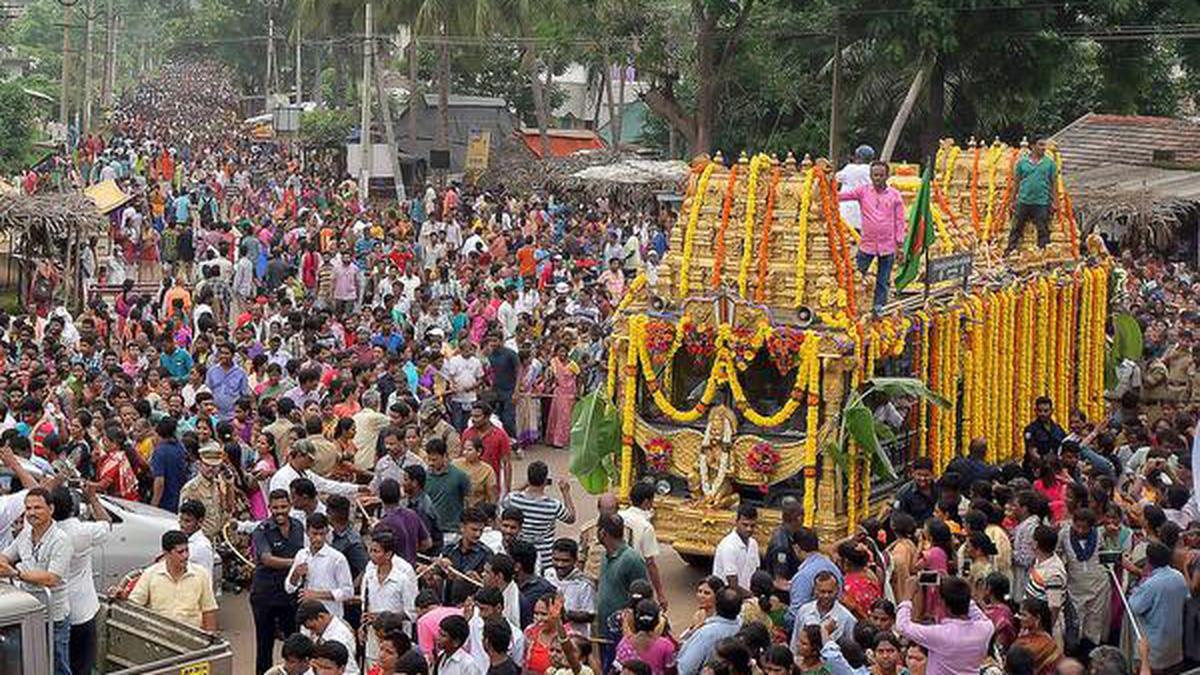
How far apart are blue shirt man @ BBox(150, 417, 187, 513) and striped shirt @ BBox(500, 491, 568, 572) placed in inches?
122

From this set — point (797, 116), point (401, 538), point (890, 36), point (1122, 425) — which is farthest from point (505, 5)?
point (401, 538)

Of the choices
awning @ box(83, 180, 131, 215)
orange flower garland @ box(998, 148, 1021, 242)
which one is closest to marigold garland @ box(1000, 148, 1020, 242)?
orange flower garland @ box(998, 148, 1021, 242)

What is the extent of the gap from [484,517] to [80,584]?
250 centimetres

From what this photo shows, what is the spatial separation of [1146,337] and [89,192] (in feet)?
A: 60.2

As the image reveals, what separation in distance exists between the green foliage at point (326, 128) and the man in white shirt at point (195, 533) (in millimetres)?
47040

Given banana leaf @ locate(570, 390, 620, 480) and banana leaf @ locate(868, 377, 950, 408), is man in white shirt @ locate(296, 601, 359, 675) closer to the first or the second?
banana leaf @ locate(570, 390, 620, 480)

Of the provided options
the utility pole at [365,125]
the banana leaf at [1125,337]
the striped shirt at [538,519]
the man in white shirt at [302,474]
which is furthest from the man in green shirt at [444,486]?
the utility pole at [365,125]

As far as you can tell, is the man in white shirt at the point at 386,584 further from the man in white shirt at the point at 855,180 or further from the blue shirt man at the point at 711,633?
the man in white shirt at the point at 855,180

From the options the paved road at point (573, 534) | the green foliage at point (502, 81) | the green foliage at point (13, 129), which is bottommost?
the paved road at point (573, 534)

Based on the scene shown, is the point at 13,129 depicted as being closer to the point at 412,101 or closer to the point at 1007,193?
the point at 412,101

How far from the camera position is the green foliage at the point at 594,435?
15602 millimetres

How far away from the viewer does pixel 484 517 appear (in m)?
12.1

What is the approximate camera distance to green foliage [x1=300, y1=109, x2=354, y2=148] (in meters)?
59.6

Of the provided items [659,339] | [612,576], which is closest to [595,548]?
[612,576]
